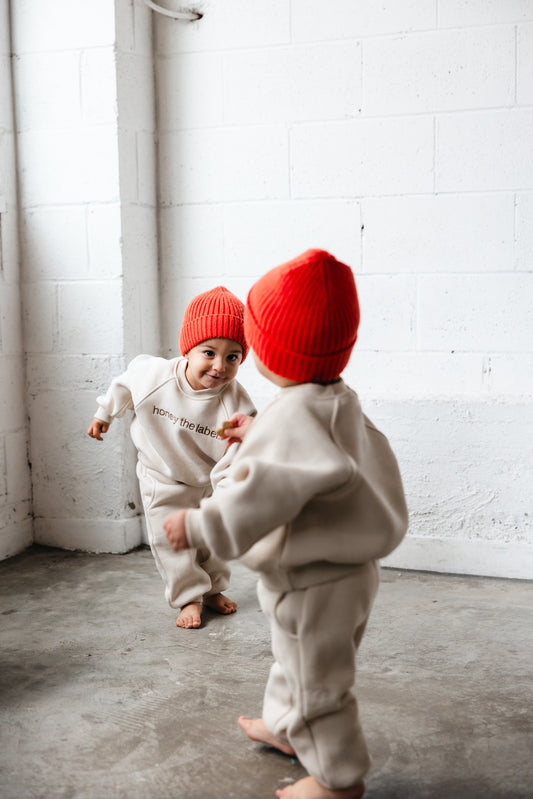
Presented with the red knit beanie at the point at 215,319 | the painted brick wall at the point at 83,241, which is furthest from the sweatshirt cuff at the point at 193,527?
the painted brick wall at the point at 83,241

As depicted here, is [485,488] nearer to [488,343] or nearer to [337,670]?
[488,343]

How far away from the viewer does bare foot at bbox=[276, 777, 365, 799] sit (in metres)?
1.84

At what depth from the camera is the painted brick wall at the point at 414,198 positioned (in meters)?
3.41

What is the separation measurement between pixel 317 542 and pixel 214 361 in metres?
1.17

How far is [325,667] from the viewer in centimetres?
180

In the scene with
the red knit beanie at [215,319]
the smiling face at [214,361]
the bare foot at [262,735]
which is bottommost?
the bare foot at [262,735]

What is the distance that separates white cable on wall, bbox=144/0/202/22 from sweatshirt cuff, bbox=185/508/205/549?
2.77 meters

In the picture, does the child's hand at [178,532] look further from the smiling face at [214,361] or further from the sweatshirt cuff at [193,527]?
the smiling face at [214,361]

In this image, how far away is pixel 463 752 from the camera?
2.12 metres

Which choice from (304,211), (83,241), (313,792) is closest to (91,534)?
(83,241)

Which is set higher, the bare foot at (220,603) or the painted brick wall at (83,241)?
the painted brick wall at (83,241)

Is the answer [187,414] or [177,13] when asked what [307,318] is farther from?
[177,13]

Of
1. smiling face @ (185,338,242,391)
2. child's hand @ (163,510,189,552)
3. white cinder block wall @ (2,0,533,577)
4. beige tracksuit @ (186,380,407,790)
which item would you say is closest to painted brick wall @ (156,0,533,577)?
white cinder block wall @ (2,0,533,577)

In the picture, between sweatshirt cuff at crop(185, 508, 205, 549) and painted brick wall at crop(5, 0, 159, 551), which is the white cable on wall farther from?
sweatshirt cuff at crop(185, 508, 205, 549)
